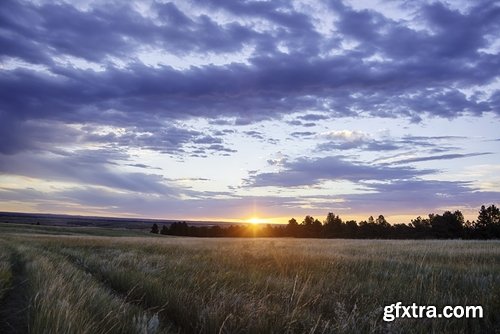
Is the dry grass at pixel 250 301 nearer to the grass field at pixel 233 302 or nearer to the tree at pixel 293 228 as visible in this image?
the grass field at pixel 233 302

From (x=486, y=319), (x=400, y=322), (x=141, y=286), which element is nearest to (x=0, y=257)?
(x=141, y=286)

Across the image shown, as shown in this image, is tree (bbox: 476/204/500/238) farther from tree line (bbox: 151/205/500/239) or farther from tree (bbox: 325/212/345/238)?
tree (bbox: 325/212/345/238)

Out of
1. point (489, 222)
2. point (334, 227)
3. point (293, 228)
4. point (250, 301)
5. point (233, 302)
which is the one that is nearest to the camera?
point (233, 302)

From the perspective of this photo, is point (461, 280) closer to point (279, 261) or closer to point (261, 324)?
point (279, 261)

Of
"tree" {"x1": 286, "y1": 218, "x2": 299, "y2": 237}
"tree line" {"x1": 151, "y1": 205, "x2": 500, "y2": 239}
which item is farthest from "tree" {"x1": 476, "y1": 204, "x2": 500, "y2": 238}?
"tree" {"x1": 286, "y1": 218, "x2": 299, "y2": 237}

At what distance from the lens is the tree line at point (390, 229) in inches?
4013

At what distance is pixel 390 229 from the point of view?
111812 mm

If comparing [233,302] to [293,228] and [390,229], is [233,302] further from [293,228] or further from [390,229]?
[293,228]

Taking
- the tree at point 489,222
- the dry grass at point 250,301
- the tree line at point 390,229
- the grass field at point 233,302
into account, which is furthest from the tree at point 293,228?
the grass field at point 233,302

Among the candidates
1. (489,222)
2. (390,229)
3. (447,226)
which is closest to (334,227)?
(390,229)

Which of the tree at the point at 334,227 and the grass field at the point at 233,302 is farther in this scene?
the tree at the point at 334,227

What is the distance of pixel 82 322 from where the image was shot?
11.8ft

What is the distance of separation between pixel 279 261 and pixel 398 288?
4.38 m

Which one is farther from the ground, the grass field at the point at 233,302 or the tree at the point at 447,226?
the tree at the point at 447,226
